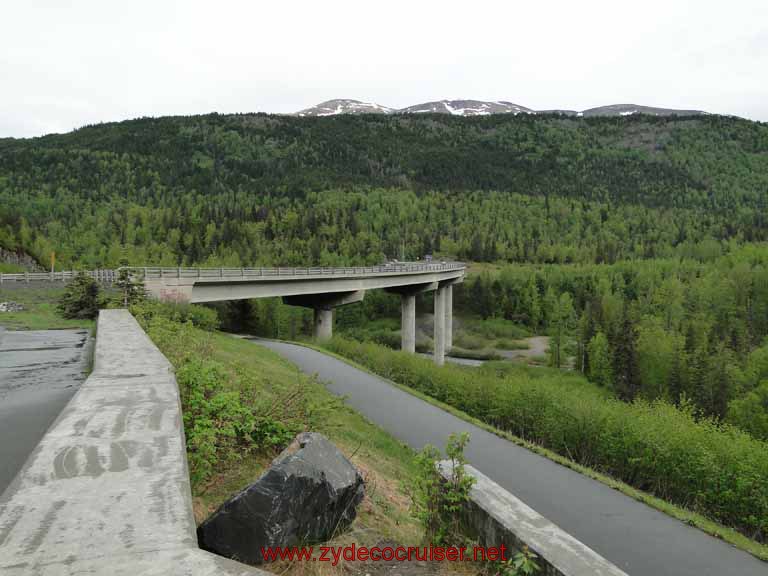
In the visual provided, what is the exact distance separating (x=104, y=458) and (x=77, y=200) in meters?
194

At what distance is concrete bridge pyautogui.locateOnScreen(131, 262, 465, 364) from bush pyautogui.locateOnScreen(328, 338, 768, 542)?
2001 centimetres

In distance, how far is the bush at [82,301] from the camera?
923 inches

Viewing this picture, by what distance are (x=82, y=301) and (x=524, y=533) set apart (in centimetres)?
2444

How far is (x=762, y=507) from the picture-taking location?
52.3 ft

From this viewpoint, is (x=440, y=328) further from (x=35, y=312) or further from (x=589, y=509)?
(x=589, y=509)

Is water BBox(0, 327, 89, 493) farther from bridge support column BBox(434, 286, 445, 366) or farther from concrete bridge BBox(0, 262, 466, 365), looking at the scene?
bridge support column BBox(434, 286, 445, 366)

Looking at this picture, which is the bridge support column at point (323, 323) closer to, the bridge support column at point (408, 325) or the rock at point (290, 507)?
the bridge support column at point (408, 325)

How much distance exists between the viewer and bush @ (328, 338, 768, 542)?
16656 mm

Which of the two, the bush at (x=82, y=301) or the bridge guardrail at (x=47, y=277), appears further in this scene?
the bridge guardrail at (x=47, y=277)

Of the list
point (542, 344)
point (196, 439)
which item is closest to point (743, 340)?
point (542, 344)

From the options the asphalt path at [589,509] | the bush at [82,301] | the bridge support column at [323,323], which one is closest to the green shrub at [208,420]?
the asphalt path at [589,509]

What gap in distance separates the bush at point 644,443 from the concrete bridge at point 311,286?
20.0 meters

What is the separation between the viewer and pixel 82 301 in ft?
78.0

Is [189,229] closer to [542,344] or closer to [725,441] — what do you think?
[542,344]
